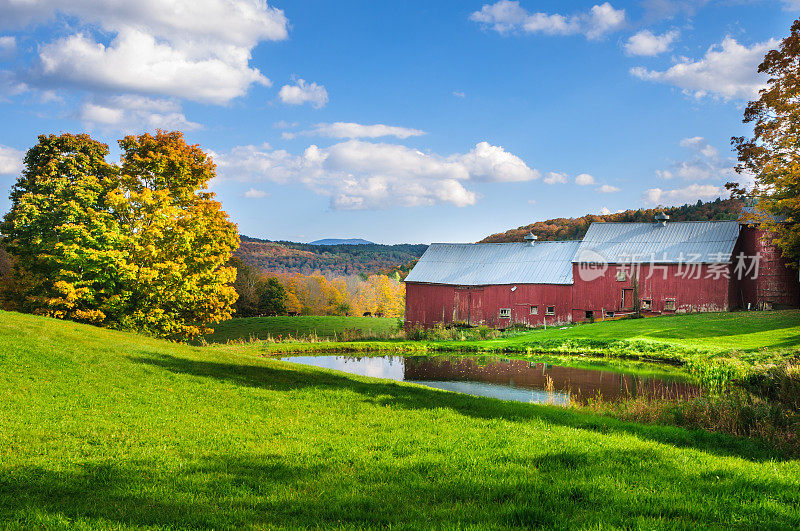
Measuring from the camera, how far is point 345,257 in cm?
15412

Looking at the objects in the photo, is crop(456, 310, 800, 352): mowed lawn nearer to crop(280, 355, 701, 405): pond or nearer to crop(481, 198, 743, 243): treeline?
crop(280, 355, 701, 405): pond

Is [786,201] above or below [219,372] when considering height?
above

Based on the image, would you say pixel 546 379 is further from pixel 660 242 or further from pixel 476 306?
pixel 660 242

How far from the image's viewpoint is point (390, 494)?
6.17 meters

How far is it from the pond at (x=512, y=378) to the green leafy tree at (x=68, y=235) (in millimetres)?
9167

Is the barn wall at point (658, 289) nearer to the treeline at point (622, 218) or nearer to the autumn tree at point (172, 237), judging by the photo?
the treeline at point (622, 218)

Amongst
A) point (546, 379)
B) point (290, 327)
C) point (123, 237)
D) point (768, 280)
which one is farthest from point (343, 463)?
point (290, 327)

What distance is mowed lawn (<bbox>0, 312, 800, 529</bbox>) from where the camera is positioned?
5559 mm

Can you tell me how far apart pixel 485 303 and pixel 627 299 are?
1072cm

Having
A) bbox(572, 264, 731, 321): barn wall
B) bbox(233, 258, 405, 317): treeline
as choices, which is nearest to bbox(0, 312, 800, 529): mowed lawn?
bbox(572, 264, 731, 321): barn wall

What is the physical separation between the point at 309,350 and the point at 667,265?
2708 cm

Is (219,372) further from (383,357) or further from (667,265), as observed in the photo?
(667,265)

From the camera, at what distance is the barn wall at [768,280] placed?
40438 millimetres

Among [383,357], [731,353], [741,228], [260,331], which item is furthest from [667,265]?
[260,331]
